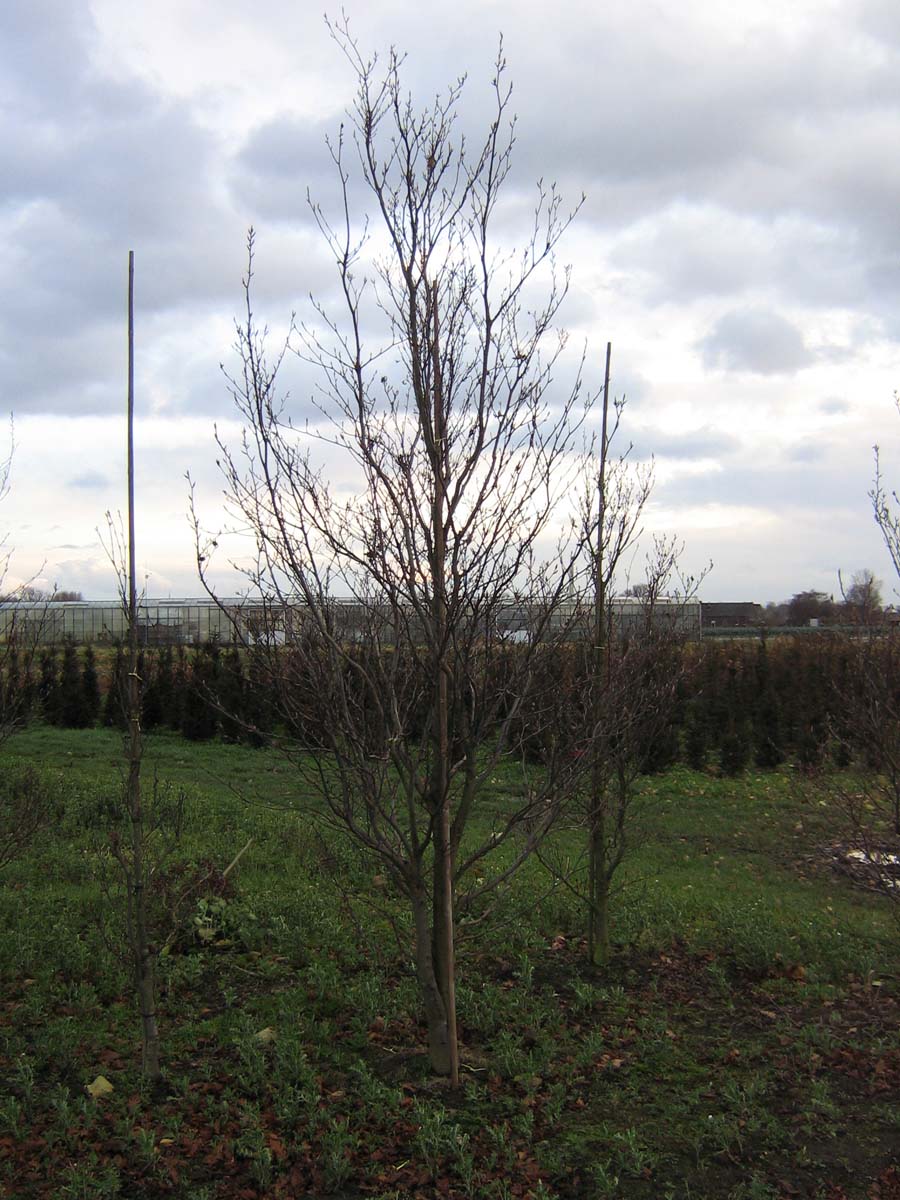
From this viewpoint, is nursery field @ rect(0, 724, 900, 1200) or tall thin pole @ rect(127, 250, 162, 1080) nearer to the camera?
nursery field @ rect(0, 724, 900, 1200)

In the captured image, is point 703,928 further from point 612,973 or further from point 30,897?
point 30,897

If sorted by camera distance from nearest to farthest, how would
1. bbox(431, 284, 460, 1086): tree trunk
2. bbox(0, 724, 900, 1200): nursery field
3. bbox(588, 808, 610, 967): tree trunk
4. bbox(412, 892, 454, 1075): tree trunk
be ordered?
bbox(0, 724, 900, 1200): nursery field, bbox(431, 284, 460, 1086): tree trunk, bbox(412, 892, 454, 1075): tree trunk, bbox(588, 808, 610, 967): tree trunk

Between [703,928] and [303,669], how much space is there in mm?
4071

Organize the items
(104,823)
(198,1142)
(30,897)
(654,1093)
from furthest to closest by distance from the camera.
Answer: (104,823)
(30,897)
(654,1093)
(198,1142)

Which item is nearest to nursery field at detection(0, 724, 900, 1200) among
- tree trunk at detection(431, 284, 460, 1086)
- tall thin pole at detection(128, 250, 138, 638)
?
tree trunk at detection(431, 284, 460, 1086)

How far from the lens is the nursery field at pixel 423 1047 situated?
3.59 metres

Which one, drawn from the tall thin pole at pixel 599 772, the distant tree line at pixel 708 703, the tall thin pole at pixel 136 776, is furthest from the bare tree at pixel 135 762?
the distant tree line at pixel 708 703

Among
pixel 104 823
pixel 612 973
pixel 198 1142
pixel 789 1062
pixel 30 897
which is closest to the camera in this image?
pixel 198 1142

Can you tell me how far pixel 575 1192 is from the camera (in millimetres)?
3465

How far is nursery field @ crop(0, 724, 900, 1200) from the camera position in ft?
11.8

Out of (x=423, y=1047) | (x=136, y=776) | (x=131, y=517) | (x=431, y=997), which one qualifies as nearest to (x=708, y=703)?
(x=423, y=1047)

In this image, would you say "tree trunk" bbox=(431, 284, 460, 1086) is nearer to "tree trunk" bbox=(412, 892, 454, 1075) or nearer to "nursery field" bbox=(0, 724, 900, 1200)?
"tree trunk" bbox=(412, 892, 454, 1075)

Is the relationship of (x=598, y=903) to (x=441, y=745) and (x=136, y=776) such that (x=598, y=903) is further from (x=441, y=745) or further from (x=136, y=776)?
(x=136, y=776)

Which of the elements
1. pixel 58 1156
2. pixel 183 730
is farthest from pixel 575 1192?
pixel 183 730
